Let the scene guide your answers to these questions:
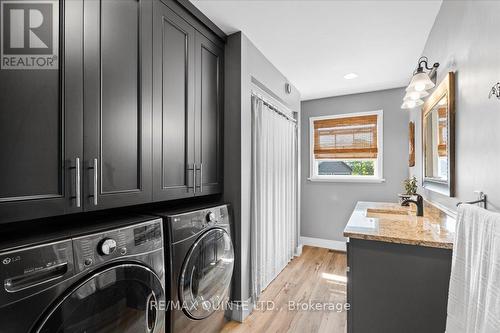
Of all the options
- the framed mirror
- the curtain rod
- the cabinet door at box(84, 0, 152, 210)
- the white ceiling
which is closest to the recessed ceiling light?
the white ceiling

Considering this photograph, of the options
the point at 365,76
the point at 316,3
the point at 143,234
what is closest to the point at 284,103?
the point at 365,76

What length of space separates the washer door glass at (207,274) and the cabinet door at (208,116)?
0.40 m

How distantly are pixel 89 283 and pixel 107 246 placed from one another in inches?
6.1

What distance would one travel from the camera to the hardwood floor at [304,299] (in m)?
2.07

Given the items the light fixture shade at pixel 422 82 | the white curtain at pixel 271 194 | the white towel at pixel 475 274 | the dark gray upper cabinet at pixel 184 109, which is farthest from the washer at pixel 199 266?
the light fixture shade at pixel 422 82

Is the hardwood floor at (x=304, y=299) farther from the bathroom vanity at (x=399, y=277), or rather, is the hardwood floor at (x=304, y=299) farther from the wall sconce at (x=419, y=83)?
the wall sconce at (x=419, y=83)

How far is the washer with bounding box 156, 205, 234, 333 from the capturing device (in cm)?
145

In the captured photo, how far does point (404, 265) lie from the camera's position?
56.2 inches

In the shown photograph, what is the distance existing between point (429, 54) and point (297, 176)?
2.16 metres

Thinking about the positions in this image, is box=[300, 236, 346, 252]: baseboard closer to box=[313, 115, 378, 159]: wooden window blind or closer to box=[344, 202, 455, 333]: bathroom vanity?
box=[313, 115, 378, 159]: wooden window blind

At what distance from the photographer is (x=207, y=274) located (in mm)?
1678

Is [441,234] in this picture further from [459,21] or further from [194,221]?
[194,221]

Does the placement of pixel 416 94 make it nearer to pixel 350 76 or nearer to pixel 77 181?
pixel 350 76

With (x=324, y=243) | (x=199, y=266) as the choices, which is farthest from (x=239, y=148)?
(x=324, y=243)
